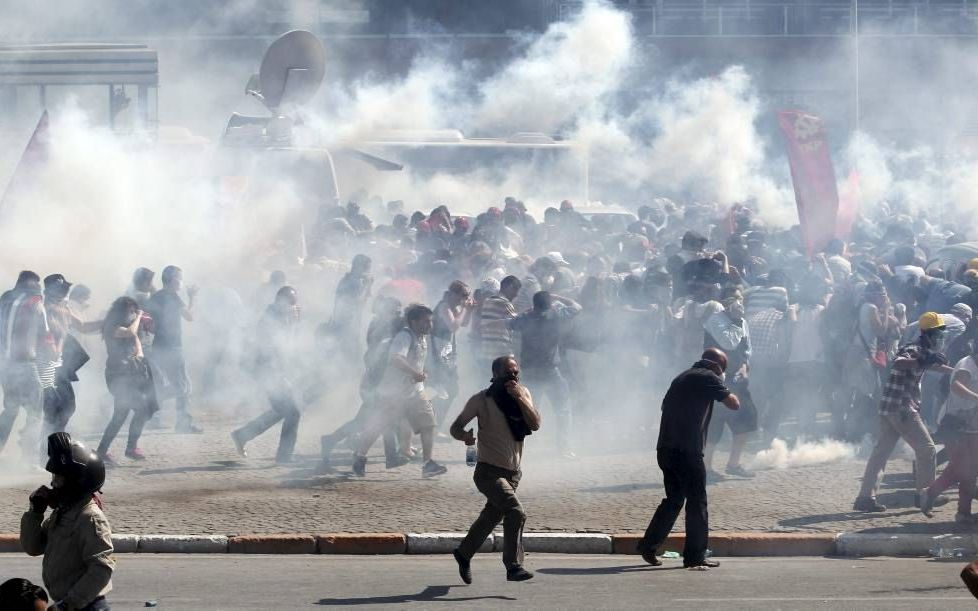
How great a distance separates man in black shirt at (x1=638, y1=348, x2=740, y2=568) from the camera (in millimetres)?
9227

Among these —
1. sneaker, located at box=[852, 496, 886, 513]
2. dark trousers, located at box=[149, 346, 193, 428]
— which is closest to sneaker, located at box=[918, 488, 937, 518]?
sneaker, located at box=[852, 496, 886, 513]

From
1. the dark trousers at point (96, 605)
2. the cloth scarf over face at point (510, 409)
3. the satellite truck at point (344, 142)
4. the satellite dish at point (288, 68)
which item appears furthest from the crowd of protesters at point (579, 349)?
the satellite truck at point (344, 142)

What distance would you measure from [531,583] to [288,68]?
16287mm

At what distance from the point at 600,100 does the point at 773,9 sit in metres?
11.7

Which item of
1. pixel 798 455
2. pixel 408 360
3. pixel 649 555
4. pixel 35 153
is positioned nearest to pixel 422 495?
pixel 408 360

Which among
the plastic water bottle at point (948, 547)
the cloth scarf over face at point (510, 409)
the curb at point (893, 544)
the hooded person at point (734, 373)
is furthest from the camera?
the hooded person at point (734, 373)

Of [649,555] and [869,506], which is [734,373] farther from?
[649,555]

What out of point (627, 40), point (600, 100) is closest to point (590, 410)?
point (600, 100)

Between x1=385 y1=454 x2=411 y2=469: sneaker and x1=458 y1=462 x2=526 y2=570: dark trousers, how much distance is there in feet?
13.6

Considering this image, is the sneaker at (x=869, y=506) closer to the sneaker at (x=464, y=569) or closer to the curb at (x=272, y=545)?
the sneaker at (x=464, y=569)

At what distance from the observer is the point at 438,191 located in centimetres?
2994

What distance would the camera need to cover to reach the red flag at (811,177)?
56.5 ft

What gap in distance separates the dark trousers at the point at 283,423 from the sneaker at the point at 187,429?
1830 mm

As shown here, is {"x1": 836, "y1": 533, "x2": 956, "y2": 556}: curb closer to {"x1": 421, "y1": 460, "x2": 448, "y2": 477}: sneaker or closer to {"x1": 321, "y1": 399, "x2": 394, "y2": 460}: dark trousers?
{"x1": 421, "y1": 460, "x2": 448, "y2": 477}: sneaker
